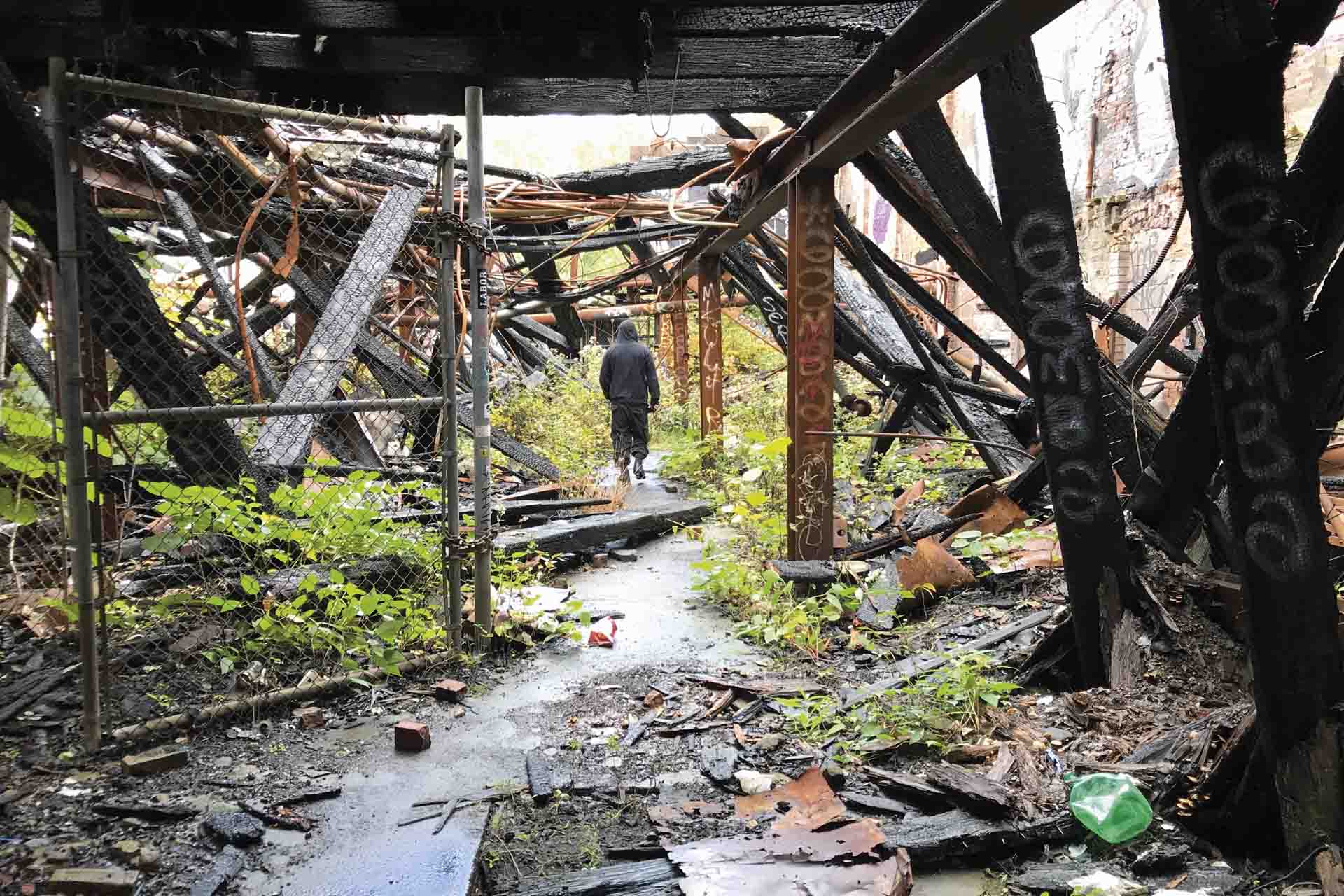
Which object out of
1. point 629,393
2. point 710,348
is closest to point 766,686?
point 710,348

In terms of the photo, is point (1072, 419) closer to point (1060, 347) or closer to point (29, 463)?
point (1060, 347)

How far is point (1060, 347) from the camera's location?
348cm

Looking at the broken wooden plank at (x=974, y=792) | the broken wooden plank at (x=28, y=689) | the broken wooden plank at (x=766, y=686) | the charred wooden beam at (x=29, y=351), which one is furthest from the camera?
the charred wooden beam at (x=29, y=351)

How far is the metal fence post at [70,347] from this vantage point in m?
3.18

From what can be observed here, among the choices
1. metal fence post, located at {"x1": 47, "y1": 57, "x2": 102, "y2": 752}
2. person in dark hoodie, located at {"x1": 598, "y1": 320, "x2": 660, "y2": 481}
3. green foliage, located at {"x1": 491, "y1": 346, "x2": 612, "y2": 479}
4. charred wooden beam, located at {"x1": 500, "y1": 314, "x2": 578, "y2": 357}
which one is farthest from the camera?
charred wooden beam, located at {"x1": 500, "y1": 314, "x2": 578, "y2": 357}

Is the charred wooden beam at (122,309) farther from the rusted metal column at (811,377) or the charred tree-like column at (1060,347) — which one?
the charred tree-like column at (1060,347)

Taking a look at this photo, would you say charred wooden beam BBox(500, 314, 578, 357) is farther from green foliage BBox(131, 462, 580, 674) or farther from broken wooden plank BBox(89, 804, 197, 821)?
broken wooden plank BBox(89, 804, 197, 821)

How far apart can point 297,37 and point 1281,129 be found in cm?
450

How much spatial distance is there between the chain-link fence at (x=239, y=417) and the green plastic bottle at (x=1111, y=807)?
3.12 m

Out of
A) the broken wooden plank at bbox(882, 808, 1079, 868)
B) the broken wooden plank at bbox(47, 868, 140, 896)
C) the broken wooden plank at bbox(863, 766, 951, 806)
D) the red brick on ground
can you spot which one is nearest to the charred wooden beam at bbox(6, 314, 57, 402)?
the red brick on ground

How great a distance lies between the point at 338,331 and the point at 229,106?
7.85 feet

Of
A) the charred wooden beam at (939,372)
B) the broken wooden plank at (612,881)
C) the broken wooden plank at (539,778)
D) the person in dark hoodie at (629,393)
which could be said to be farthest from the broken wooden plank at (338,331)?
the person in dark hoodie at (629,393)

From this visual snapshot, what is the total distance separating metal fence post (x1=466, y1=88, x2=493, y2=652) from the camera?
4445 millimetres

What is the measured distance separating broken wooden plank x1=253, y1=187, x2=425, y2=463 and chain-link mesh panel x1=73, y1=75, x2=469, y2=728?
0.02m
